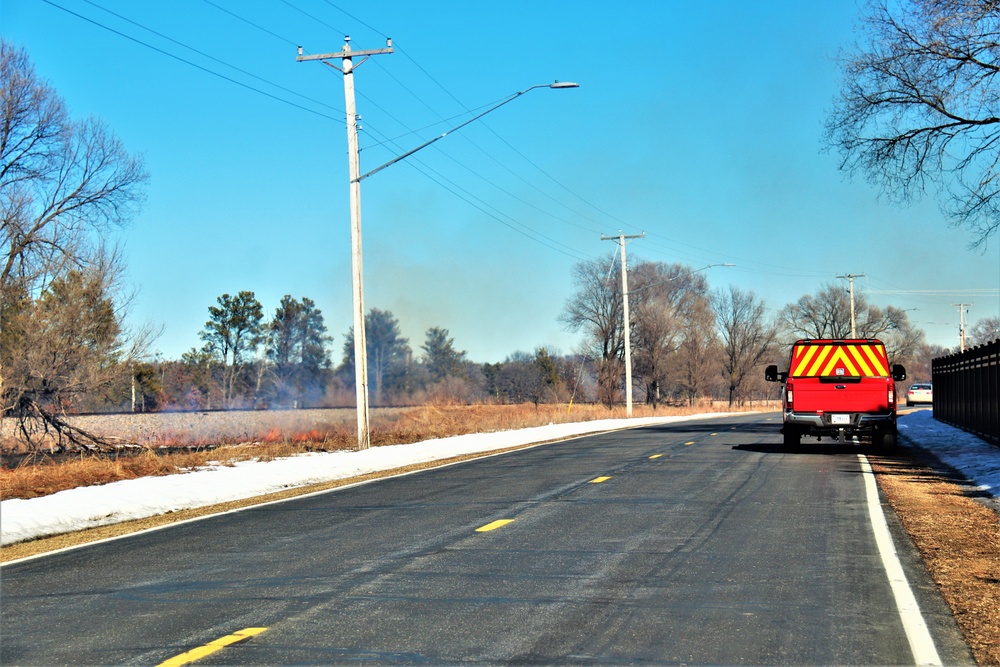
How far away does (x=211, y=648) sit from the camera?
20.5ft

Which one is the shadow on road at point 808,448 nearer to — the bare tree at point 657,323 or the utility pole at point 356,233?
the utility pole at point 356,233

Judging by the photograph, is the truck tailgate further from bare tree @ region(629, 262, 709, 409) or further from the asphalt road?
bare tree @ region(629, 262, 709, 409)

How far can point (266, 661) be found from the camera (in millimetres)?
5922

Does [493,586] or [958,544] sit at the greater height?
[493,586]

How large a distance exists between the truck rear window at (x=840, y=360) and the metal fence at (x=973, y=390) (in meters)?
2.74

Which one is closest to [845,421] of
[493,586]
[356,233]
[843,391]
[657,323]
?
[843,391]

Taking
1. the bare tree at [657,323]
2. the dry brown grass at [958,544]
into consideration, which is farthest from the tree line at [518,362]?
the dry brown grass at [958,544]

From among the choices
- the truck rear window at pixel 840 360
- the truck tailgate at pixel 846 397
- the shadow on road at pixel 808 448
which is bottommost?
the shadow on road at pixel 808 448

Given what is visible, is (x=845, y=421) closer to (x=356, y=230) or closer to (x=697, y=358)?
(x=356, y=230)

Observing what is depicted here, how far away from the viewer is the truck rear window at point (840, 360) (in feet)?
77.4

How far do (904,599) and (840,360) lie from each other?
17.0 meters

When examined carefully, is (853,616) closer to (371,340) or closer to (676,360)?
(371,340)

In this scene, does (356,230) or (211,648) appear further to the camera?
(356,230)

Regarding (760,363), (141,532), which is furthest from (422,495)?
(760,363)
